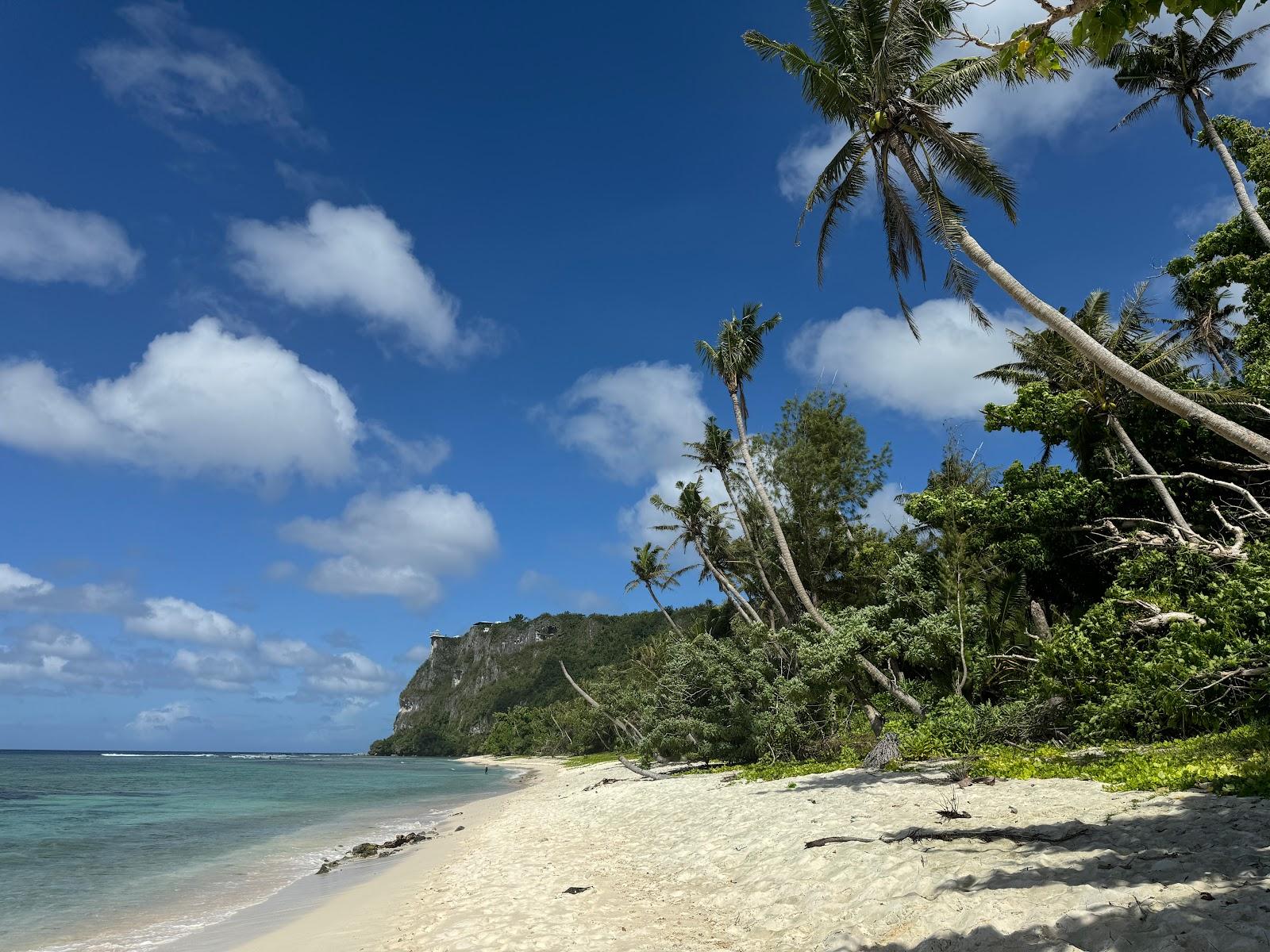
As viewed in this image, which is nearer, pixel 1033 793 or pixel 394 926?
pixel 394 926

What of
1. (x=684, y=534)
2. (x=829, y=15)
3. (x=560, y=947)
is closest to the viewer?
(x=560, y=947)

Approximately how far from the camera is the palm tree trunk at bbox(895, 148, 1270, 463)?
5.86m

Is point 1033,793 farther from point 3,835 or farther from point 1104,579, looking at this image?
point 3,835

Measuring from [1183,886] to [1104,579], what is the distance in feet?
65.7

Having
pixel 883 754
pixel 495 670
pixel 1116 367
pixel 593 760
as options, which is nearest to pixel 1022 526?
pixel 883 754

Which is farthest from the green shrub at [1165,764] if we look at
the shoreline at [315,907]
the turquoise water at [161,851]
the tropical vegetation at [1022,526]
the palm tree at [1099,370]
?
the turquoise water at [161,851]

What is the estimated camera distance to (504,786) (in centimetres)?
4331

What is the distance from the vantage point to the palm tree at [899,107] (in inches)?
414

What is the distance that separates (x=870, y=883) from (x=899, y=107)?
10.4m

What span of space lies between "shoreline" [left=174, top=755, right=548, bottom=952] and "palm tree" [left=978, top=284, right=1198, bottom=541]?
1882 centimetres

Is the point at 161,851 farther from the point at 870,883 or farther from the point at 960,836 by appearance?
the point at 960,836

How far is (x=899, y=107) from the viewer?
35.1ft

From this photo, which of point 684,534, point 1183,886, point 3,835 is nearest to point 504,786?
point 684,534

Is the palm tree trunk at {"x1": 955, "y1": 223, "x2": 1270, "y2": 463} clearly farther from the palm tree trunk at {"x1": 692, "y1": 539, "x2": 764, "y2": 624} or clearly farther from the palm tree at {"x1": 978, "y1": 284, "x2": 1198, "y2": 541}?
the palm tree trunk at {"x1": 692, "y1": 539, "x2": 764, "y2": 624}
